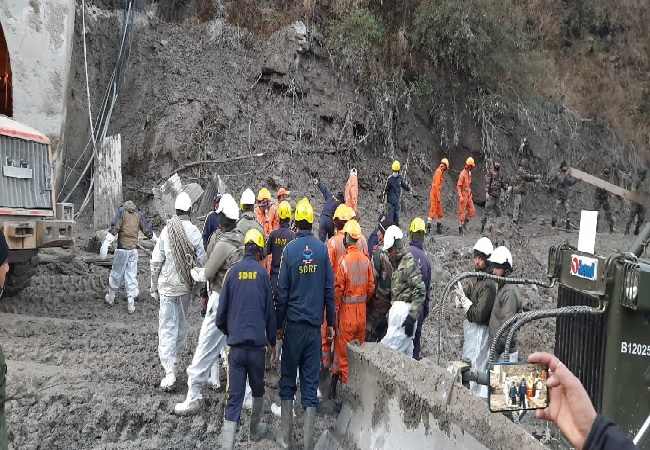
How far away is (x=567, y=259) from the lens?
12.2 ft

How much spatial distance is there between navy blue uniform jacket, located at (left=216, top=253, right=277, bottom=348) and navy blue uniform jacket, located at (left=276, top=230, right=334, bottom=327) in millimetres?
254

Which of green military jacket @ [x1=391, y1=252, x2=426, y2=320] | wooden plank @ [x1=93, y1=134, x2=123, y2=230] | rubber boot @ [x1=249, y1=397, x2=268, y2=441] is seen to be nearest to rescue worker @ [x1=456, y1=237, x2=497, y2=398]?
green military jacket @ [x1=391, y1=252, x2=426, y2=320]

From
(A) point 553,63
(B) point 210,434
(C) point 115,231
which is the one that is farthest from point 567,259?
(A) point 553,63

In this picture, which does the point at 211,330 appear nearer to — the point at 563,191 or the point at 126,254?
the point at 126,254

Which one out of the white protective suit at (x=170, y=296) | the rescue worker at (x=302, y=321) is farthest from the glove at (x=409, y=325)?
the white protective suit at (x=170, y=296)

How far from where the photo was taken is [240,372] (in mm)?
5180

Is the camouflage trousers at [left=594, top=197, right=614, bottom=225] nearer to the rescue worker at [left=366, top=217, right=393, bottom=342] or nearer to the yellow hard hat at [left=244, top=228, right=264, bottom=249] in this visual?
the rescue worker at [left=366, top=217, right=393, bottom=342]

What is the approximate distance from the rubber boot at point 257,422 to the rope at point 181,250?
1.70 metres

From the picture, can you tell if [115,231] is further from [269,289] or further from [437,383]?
[437,383]

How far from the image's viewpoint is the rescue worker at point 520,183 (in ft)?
56.9

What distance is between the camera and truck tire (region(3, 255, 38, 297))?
9.21m

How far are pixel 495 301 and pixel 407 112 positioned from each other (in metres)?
13.8

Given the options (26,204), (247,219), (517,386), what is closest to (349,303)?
(247,219)

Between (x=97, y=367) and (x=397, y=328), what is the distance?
11.1ft
